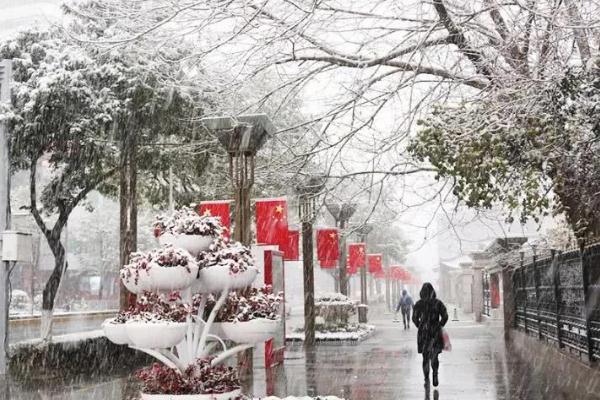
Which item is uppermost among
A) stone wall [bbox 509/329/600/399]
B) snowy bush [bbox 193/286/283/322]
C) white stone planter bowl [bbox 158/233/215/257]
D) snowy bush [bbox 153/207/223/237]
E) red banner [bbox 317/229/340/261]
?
red banner [bbox 317/229/340/261]

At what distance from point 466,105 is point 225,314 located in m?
4.62

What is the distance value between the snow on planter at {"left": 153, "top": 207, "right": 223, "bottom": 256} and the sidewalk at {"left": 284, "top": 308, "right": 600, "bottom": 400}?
4.73 meters

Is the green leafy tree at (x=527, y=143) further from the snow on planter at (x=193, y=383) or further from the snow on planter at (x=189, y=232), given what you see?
the snow on planter at (x=193, y=383)

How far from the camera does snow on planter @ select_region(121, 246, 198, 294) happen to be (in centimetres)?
704

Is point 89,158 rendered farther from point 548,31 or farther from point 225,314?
point 548,31

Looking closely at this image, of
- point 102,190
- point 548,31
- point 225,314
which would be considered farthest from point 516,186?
point 102,190

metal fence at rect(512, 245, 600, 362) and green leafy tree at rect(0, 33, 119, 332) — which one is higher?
green leafy tree at rect(0, 33, 119, 332)

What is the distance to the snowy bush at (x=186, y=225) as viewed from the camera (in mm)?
7645

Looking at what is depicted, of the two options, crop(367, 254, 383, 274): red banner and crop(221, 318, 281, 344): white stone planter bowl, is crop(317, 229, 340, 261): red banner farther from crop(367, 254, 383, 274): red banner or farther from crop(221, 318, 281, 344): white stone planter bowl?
crop(367, 254, 383, 274): red banner

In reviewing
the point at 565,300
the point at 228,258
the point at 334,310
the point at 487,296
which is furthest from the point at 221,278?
the point at 487,296

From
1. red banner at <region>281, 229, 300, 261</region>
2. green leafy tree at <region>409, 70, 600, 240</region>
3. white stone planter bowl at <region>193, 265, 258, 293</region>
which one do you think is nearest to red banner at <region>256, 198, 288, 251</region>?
red banner at <region>281, 229, 300, 261</region>

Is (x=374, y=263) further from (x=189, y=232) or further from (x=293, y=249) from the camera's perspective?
(x=189, y=232)

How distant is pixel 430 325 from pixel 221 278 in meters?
6.01

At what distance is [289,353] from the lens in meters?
19.3
